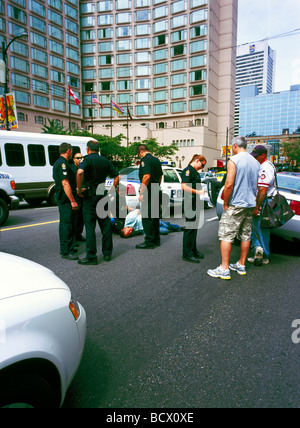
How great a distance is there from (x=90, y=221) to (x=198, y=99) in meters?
59.6

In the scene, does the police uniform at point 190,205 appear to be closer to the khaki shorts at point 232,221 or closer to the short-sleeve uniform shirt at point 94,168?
the khaki shorts at point 232,221

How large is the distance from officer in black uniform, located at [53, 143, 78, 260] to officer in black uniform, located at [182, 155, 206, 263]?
195cm

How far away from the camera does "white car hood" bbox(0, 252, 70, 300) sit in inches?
62.6

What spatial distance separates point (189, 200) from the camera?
526cm

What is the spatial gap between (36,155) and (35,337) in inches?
477

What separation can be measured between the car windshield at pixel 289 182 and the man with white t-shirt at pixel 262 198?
0.92m

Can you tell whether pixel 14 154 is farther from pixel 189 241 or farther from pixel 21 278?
pixel 21 278

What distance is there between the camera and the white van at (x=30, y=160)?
1152 cm

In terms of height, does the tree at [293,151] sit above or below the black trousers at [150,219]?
above

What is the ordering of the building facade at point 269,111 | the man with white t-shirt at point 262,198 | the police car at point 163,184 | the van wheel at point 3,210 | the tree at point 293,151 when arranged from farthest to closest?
the building facade at point 269,111
the tree at point 293,151
the police car at point 163,184
the van wheel at point 3,210
the man with white t-shirt at point 262,198

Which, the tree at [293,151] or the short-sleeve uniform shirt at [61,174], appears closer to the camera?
the short-sleeve uniform shirt at [61,174]

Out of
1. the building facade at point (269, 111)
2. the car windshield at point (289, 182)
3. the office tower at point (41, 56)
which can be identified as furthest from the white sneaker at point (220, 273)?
the building facade at point (269, 111)

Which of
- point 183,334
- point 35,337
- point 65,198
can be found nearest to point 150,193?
point 65,198
